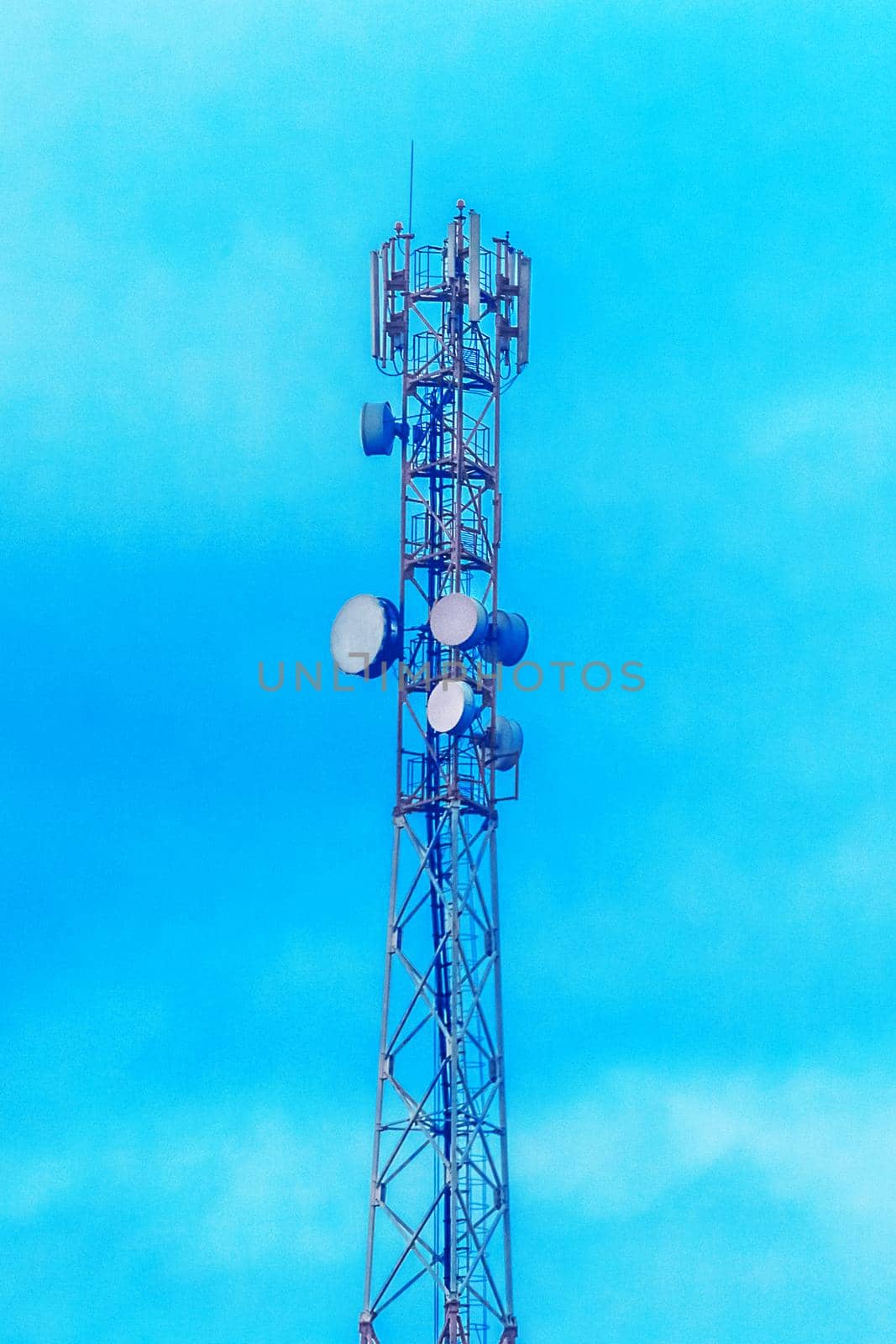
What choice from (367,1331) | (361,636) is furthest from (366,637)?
(367,1331)

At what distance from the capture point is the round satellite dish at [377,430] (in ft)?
221

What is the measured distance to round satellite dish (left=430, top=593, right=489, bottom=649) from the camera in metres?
64.9

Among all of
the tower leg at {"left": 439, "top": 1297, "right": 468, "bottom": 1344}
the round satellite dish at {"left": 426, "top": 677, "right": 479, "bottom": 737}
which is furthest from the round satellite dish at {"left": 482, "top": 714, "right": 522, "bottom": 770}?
the tower leg at {"left": 439, "top": 1297, "right": 468, "bottom": 1344}

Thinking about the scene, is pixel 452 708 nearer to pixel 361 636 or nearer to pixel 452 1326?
pixel 361 636

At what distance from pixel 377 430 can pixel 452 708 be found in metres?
8.33

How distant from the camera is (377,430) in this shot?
67438 mm

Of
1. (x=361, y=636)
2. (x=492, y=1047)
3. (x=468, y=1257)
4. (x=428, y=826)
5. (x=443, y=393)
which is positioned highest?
(x=443, y=393)

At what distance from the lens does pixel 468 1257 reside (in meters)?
62.3

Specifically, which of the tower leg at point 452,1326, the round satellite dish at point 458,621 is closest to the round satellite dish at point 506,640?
the round satellite dish at point 458,621

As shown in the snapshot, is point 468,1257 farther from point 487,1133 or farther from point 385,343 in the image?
point 385,343

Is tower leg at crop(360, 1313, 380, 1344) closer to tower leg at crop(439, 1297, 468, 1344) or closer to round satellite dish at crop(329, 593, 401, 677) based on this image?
tower leg at crop(439, 1297, 468, 1344)

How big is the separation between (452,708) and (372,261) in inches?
526

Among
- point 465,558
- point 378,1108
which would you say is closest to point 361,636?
point 465,558

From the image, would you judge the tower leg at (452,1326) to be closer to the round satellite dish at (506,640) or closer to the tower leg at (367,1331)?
the tower leg at (367,1331)
